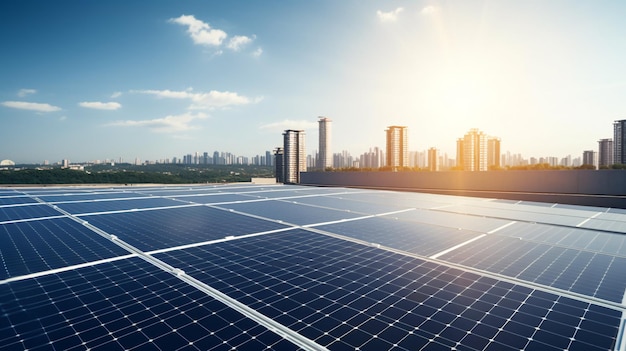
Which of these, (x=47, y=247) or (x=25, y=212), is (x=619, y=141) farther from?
(x=25, y=212)

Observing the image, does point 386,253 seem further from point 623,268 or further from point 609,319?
point 623,268

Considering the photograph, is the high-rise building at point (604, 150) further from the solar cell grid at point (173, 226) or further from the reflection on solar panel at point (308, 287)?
the solar cell grid at point (173, 226)

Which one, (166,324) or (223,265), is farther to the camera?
(223,265)

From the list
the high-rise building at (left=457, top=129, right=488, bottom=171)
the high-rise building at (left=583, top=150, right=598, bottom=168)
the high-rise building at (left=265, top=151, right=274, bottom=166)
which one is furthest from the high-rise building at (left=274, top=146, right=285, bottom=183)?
the high-rise building at (left=265, top=151, right=274, bottom=166)

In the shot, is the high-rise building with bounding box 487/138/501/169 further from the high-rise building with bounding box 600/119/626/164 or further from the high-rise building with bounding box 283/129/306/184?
the high-rise building with bounding box 283/129/306/184

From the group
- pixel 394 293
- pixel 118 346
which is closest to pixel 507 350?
pixel 394 293

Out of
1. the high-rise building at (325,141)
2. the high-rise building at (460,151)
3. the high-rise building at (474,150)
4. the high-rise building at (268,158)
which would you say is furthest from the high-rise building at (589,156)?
the high-rise building at (268,158)

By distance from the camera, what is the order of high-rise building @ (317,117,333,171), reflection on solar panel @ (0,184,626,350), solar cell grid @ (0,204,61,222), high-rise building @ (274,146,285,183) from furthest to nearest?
high-rise building @ (317,117,333,171) < high-rise building @ (274,146,285,183) < solar cell grid @ (0,204,61,222) < reflection on solar panel @ (0,184,626,350)
